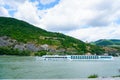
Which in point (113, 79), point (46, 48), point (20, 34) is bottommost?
point (113, 79)

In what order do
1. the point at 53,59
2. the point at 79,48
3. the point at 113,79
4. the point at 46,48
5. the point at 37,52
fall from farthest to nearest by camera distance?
the point at 79,48
the point at 46,48
the point at 37,52
the point at 53,59
the point at 113,79

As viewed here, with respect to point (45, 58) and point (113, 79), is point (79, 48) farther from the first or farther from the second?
point (113, 79)

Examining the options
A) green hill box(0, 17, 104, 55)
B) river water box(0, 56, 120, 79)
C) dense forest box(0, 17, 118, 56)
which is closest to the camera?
river water box(0, 56, 120, 79)

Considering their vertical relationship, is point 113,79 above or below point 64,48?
below

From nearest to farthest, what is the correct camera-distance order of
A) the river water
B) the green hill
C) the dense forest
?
the river water → the dense forest → the green hill

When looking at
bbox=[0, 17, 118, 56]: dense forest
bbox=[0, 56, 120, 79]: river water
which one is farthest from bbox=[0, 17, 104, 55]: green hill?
bbox=[0, 56, 120, 79]: river water

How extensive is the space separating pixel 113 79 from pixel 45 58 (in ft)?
363

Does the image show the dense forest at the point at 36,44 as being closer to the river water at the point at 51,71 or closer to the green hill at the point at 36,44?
the green hill at the point at 36,44

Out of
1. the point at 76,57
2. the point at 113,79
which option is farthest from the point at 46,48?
the point at 113,79

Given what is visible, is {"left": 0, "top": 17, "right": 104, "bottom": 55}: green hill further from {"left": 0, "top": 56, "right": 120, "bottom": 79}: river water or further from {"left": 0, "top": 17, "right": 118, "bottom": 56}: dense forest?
{"left": 0, "top": 56, "right": 120, "bottom": 79}: river water

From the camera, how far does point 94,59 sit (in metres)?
117

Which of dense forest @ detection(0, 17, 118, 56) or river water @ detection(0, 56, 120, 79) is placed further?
dense forest @ detection(0, 17, 118, 56)

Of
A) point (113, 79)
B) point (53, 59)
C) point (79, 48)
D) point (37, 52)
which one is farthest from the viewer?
point (79, 48)

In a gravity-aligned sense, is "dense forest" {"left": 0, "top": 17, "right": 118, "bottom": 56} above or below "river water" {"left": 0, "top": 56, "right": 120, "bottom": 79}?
above
